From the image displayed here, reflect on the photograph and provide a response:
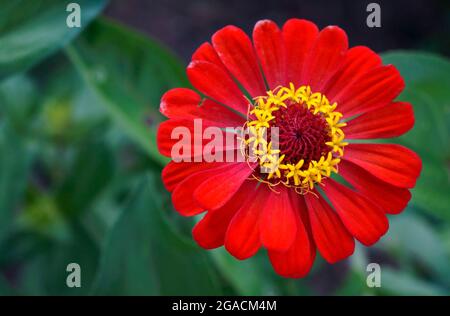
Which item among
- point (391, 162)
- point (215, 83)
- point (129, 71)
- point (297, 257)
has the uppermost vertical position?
point (129, 71)

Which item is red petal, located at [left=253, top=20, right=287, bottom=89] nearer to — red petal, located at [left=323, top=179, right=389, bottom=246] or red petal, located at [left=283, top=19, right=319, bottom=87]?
red petal, located at [left=283, top=19, right=319, bottom=87]

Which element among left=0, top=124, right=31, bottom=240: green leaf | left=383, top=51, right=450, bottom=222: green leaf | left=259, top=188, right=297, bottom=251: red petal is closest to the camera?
left=259, top=188, right=297, bottom=251: red petal

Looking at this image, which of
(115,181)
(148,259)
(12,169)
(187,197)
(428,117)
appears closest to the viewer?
(187,197)

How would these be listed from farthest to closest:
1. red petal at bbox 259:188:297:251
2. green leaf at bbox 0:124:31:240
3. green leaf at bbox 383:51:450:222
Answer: green leaf at bbox 0:124:31:240 < green leaf at bbox 383:51:450:222 < red petal at bbox 259:188:297:251

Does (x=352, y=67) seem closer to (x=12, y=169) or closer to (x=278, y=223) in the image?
(x=278, y=223)

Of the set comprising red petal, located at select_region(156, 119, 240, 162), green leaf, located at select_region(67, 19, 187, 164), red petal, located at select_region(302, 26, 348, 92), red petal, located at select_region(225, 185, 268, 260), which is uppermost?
green leaf, located at select_region(67, 19, 187, 164)

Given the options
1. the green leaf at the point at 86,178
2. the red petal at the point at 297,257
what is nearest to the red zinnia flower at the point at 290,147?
the red petal at the point at 297,257

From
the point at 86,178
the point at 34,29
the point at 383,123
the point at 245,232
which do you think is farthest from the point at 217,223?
the point at 86,178

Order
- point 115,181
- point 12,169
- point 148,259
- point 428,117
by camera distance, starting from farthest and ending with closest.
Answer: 1. point 115,181
2. point 12,169
3. point 428,117
4. point 148,259

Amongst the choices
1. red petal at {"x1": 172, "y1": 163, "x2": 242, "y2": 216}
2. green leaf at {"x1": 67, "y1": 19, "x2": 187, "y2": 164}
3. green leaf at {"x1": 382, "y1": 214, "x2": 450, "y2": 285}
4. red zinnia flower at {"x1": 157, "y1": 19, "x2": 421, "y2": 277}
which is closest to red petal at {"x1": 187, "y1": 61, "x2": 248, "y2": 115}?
red zinnia flower at {"x1": 157, "y1": 19, "x2": 421, "y2": 277}
